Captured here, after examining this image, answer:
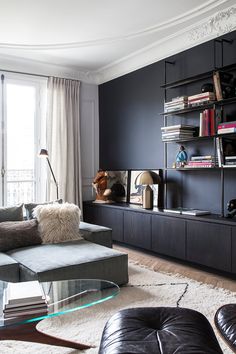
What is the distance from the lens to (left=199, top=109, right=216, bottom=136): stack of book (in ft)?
12.8

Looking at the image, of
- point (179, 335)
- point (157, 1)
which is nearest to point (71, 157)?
point (157, 1)

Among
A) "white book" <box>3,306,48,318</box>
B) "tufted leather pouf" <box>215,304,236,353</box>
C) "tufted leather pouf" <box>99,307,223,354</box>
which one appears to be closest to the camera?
"tufted leather pouf" <box>99,307,223,354</box>

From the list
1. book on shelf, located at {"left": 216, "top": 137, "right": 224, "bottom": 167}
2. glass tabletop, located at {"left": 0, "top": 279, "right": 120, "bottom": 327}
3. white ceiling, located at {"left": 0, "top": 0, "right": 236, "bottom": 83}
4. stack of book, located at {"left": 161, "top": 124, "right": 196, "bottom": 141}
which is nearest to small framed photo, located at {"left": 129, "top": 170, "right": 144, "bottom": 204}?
stack of book, located at {"left": 161, "top": 124, "right": 196, "bottom": 141}

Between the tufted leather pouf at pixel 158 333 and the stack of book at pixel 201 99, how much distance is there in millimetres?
2670

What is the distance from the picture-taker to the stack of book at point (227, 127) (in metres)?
3.56

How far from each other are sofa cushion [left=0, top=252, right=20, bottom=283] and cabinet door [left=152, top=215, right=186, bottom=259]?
1.87m

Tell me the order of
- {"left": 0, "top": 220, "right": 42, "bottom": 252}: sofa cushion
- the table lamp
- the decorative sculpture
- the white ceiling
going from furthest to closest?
1. the table lamp
2. the decorative sculpture
3. the white ceiling
4. {"left": 0, "top": 220, "right": 42, "bottom": 252}: sofa cushion

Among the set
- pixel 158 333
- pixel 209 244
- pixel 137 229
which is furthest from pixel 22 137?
pixel 158 333

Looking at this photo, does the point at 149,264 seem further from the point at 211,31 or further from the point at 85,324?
the point at 211,31

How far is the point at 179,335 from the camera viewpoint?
5.10 feet

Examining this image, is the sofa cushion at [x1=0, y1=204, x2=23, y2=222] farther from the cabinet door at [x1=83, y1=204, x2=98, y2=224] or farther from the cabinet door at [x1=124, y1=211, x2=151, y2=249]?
the cabinet door at [x1=83, y1=204, x2=98, y2=224]

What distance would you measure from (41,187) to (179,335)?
4355mm

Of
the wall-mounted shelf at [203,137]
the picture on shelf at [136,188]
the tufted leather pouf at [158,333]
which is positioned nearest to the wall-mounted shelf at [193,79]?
the wall-mounted shelf at [203,137]

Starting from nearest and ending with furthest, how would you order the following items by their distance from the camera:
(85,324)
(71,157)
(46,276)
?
(85,324) < (46,276) < (71,157)
